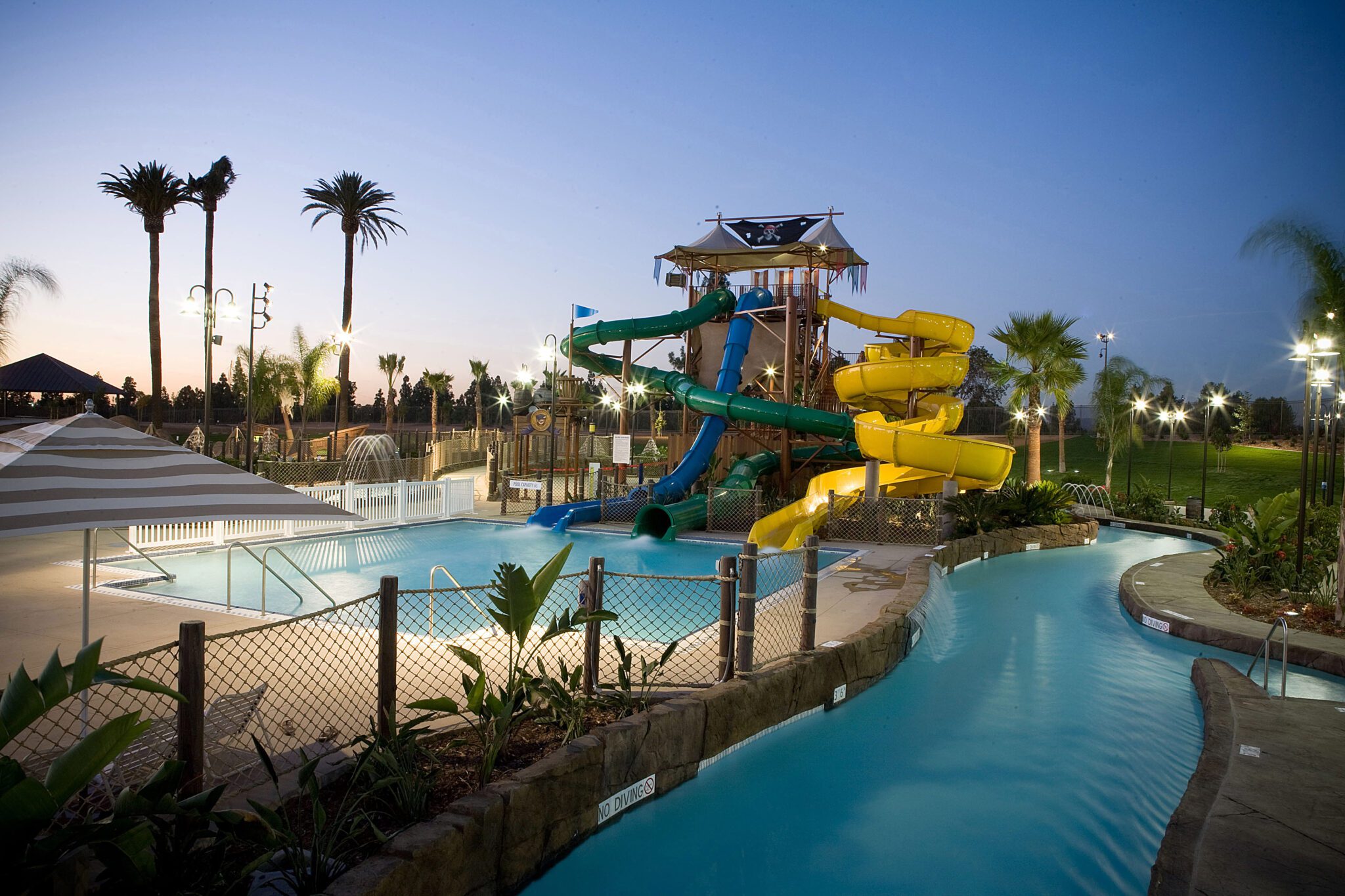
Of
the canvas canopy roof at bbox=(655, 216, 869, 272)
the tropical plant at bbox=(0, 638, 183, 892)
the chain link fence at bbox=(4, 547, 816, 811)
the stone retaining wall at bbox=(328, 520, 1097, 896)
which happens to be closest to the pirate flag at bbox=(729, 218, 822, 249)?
the canvas canopy roof at bbox=(655, 216, 869, 272)

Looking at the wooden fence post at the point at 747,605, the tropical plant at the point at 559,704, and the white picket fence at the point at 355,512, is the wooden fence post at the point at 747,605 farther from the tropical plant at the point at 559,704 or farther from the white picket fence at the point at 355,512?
the white picket fence at the point at 355,512

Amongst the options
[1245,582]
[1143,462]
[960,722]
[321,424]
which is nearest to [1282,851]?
[960,722]

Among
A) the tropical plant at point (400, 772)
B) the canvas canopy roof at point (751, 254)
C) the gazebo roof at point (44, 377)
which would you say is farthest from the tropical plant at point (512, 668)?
the gazebo roof at point (44, 377)

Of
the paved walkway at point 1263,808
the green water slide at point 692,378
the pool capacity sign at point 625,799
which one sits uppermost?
the green water slide at point 692,378

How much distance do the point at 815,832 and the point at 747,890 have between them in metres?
0.80

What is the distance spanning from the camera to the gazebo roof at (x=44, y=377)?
32500mm

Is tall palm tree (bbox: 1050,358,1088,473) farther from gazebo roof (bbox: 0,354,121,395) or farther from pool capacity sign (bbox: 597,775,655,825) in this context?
gazebo roof (bbox: 0,354,121,395)

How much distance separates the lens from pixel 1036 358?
1056 inches

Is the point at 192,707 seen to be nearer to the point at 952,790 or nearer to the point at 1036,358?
the point at 952,790

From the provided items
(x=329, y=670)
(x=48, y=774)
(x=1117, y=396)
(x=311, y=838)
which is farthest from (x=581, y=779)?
(x=1117, y=396)

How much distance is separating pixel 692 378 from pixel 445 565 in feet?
33.1

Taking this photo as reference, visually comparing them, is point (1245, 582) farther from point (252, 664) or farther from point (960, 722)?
point (252, 664)

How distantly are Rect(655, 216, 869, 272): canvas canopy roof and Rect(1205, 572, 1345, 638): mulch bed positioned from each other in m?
15.9

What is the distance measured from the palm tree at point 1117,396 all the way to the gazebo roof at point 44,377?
40472mm
